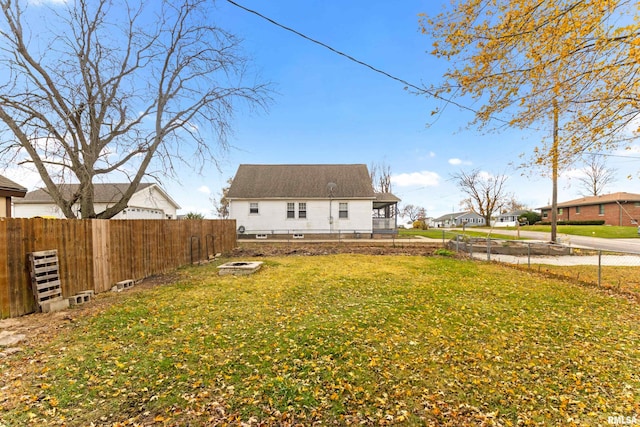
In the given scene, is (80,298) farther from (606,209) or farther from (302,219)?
(606,209)

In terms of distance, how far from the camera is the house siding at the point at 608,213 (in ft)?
106

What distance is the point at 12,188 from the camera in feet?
34.9

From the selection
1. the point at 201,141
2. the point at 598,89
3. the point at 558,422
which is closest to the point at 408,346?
the point at 558,422

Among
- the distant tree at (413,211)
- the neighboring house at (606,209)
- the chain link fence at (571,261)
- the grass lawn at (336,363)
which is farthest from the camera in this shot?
the distant tree at (413,211)

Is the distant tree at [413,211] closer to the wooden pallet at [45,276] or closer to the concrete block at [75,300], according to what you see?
the concrete block at [75,300]

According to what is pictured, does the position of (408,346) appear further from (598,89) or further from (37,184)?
(37,184)

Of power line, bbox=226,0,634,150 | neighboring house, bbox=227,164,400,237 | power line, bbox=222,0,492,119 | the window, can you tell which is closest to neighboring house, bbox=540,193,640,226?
neighboring house, bbox=227,164,400,237

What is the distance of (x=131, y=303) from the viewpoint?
19.7 ft

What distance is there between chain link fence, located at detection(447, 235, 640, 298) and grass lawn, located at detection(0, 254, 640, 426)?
6.65 feet

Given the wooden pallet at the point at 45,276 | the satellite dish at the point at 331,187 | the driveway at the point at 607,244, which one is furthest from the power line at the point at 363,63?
the satellite dish at the point at 331,187

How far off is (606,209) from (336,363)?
155ft

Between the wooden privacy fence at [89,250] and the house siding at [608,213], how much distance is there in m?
40.8

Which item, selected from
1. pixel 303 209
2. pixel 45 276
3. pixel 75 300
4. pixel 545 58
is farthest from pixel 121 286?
pixel 303 209

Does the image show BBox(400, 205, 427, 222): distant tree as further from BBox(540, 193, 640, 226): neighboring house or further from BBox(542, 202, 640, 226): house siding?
BBox(540, 193, 640, 226): neighboring house
